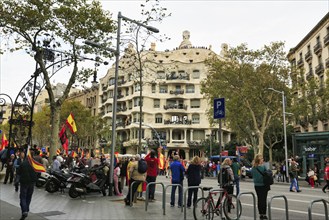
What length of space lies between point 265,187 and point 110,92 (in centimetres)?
6158

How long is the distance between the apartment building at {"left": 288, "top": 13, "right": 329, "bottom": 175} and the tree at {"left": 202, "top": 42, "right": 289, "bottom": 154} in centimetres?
190

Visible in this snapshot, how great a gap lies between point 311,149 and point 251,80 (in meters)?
8.52

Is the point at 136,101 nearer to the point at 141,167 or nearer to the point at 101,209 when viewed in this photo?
the point at 141,167

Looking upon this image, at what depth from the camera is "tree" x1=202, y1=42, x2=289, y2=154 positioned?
105 feet

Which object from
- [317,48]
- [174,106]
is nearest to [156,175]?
[317,48]

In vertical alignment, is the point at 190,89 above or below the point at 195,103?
above

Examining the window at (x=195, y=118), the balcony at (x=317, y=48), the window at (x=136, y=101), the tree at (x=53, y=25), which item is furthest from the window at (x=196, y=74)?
the tree at (x=53, y=25)

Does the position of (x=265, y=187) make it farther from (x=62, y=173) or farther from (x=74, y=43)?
(x=74, y=43)

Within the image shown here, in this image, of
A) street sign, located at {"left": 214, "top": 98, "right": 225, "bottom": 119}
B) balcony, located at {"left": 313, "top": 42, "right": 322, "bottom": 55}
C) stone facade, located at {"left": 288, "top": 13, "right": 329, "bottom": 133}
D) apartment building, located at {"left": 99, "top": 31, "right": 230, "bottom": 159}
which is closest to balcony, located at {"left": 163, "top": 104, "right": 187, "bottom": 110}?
apartment building, located at {"left": 99, "top": 31, "right": 230, "bottom": 159}

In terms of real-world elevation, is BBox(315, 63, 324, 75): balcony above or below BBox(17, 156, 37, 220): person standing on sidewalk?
above

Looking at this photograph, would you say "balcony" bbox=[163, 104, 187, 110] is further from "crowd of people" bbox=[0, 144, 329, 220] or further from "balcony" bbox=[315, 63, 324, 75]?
"crowd of people" bbox=[0, 144, 329, 220]

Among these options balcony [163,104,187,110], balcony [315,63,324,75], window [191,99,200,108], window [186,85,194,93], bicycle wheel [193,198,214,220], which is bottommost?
bicycle wheel [193,198,214,220]

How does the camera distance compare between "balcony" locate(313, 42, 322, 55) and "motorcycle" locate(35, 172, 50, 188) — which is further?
"balcony" locate(313, 42, 322, 55)

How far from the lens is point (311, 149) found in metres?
29.1
